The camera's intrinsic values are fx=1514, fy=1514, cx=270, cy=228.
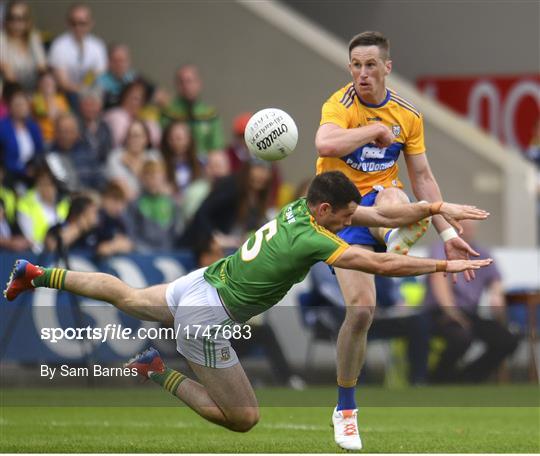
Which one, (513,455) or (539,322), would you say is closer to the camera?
(513,455)

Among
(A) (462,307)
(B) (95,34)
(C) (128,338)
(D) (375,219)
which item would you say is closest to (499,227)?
(A) (462,307)

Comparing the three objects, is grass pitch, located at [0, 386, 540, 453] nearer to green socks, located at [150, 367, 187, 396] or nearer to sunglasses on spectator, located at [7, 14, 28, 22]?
green socks, located at [150, 367, 187, 396]

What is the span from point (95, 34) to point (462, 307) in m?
6.90

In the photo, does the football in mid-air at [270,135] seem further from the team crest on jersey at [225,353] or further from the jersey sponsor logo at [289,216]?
the team crest on jersey at [225,353]

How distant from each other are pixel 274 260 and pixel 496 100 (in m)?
13.2

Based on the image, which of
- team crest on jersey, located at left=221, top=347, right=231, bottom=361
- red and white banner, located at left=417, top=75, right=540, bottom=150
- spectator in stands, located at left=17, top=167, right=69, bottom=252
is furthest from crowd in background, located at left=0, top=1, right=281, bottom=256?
team crest on jersey, located at left=221, top=347, right=231, bottom=361

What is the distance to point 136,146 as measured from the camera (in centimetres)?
1664

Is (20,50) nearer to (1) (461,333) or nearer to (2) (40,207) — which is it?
(2) (40,207)

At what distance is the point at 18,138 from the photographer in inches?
631

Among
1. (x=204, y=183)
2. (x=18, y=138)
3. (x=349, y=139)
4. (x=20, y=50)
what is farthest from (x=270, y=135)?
(x=20, y=50)

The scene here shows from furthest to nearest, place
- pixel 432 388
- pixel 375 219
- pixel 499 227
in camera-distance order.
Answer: pixel 499 227
pixel 432 388
pixel 375 219

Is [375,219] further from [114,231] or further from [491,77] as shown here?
[491,77]

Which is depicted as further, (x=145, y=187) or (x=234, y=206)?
(x=145, y=187)

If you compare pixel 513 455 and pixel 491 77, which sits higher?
pixel 513 455
